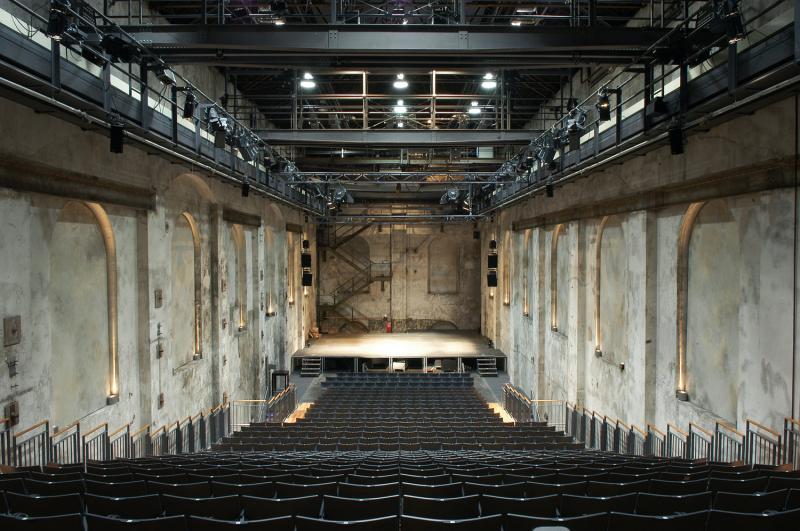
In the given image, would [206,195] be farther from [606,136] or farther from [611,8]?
[611,8]

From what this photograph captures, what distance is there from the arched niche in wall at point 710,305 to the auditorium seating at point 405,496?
9.39 feet

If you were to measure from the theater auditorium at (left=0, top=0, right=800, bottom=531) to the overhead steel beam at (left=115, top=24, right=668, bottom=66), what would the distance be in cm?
5

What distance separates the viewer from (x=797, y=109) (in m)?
6.91

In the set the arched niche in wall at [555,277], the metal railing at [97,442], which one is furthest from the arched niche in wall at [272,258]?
the arched niche in wall at [555,277]

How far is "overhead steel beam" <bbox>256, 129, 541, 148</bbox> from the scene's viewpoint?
15484mm

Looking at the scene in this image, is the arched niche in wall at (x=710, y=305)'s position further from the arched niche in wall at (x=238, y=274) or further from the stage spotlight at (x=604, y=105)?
the arched niche in wall at (x=238, y=274)

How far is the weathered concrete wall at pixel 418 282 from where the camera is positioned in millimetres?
36000

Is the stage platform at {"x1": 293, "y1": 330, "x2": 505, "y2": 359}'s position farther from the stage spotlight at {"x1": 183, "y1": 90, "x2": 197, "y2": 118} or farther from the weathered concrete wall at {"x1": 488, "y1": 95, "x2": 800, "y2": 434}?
the stage spotlight at {"x1": 183, "y1": 90, "x2": 197, "y2": 118}

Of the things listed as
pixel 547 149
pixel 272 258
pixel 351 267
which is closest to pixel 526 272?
pixel 547 149

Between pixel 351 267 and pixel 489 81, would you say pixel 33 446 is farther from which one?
pixel 351 267

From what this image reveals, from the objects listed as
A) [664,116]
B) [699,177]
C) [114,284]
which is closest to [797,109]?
[664,116]

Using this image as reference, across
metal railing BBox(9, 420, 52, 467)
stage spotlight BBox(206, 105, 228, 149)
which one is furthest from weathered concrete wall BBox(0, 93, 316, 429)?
stage spotlight BBox(206, 105, 228, 149)

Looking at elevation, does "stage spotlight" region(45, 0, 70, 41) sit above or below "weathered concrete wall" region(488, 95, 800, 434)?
above

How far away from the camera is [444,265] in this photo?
119 feet
